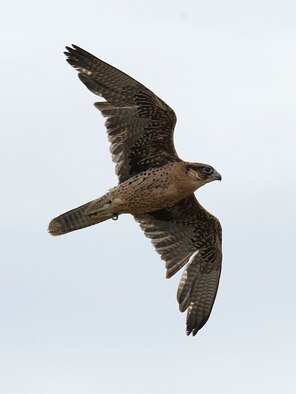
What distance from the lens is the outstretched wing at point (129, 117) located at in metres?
23.5

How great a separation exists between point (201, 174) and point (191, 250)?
261 centimetres

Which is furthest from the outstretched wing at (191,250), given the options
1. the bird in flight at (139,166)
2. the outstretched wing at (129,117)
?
the outstretched wing at (129,117)

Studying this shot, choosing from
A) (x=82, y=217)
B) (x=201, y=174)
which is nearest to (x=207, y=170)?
(x=201, y=174)

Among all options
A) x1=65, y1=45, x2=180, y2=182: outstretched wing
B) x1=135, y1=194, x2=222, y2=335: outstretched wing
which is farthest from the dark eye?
x1=135, y1=194, x2=222, y2=335: outstretched wing

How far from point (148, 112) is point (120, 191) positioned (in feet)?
4.88

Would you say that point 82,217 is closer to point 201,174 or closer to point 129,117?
point 129,117

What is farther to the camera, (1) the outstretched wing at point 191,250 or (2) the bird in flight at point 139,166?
(1) the outstretched wing at point 191,250

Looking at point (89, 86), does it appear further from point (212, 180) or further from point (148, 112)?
point (212, 180)

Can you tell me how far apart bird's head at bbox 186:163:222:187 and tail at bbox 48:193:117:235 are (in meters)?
1.58

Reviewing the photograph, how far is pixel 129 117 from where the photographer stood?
78.1 ft

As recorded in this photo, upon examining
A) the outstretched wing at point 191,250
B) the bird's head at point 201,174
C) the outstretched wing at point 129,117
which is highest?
the outstretched wing at point 129,117

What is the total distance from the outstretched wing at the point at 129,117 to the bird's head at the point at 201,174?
0.62 metres

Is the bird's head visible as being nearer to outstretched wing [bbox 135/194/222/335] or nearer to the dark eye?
the dark eye

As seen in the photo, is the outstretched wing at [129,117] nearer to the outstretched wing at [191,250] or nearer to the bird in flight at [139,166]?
the bird in flight at [139,166]
